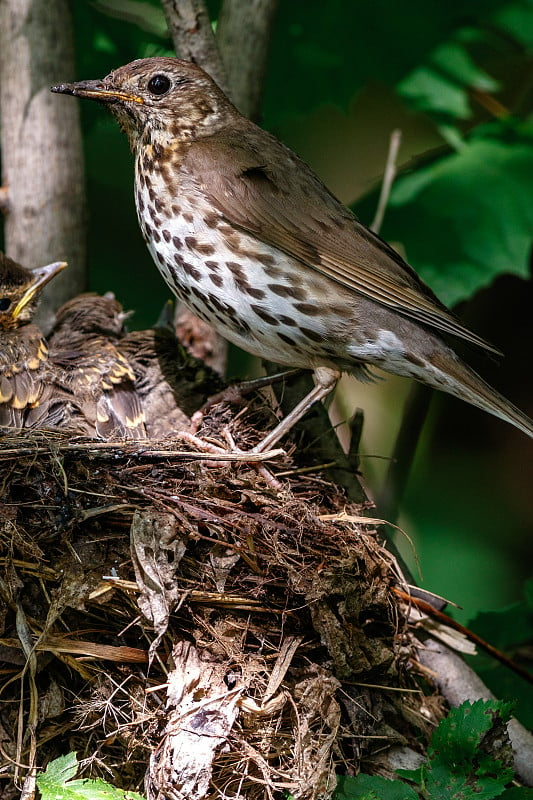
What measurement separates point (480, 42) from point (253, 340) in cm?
231

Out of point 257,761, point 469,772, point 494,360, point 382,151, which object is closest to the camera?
point 469,772

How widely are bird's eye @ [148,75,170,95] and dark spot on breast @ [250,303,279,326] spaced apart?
40.3 inches

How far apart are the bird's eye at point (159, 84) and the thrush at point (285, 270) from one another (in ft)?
0.14

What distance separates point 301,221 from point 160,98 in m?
0.81

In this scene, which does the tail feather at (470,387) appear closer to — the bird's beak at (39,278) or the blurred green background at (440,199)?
the blurred green background at (440,199)

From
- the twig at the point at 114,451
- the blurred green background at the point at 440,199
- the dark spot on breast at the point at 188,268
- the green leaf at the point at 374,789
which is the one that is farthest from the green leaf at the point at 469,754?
the dark spot on breast at the point at 188,268

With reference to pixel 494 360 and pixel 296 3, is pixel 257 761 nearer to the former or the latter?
pixel 494 360

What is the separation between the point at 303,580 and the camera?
2.98 m

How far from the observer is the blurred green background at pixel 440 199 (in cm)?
423

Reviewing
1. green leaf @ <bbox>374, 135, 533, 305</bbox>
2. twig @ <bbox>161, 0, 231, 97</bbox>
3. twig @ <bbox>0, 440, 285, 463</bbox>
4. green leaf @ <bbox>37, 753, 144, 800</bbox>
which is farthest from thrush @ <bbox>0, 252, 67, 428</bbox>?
green leaf @ <bbox>374, 135, 533, 305</bbox>

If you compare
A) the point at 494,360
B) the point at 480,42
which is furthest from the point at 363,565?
the point at 480,42

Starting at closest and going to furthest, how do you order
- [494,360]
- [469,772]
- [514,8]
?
[469,772], [494,360], [514,8]

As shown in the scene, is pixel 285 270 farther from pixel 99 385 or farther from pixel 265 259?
pixel 99 385

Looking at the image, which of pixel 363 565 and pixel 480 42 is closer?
pixel 363 565
